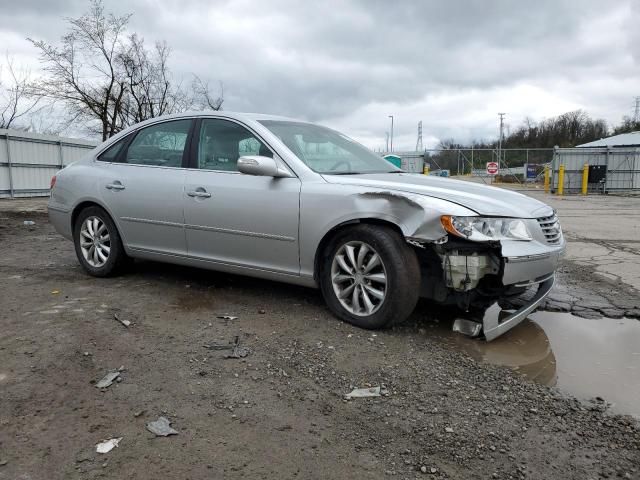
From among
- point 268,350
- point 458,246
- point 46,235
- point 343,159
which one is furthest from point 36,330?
point 46,235

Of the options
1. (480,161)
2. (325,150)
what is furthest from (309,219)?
(480,161)

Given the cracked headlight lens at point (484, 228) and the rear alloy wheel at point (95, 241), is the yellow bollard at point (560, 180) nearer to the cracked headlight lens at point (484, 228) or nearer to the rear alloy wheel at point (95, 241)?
the cracked headlight lens at point (484, 228)

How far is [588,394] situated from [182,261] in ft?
10.9

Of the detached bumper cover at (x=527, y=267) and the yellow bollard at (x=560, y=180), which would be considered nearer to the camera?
the detached bumper cover at (x=527, y=267)

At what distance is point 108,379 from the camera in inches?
113

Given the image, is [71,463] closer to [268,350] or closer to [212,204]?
[268,350]

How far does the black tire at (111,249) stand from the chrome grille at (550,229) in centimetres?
377

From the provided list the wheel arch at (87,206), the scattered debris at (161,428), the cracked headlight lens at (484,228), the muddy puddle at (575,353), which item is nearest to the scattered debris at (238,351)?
the scattered debris at (161,428)

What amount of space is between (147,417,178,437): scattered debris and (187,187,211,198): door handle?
2206mm

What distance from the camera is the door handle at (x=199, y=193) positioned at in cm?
428

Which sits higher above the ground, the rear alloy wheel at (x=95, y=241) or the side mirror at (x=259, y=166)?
the side mirror at (x=259, y=166)

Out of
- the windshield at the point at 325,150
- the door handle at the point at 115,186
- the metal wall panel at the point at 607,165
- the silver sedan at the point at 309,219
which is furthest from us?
the metal wall panel at the point at 607,165

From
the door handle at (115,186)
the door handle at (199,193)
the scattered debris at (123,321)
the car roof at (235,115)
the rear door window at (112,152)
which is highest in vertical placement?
the car roof at (235,115)

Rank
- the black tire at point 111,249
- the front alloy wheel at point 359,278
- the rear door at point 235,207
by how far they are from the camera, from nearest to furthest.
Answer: the front alloy wheel at point 359,278 < the rear door at point 235,207 < the black tire at point 111,249
